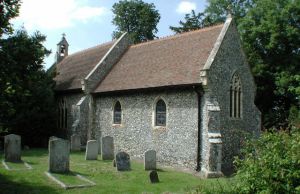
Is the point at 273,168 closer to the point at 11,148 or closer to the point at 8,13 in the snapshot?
the point at 8,13

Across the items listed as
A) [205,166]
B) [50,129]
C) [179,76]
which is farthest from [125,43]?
[205,166]

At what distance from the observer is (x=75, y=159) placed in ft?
65.0

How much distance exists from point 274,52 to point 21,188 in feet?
79.1

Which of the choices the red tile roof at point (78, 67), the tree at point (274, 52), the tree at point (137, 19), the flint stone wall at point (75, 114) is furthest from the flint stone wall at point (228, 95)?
the tree at point (137, 19)

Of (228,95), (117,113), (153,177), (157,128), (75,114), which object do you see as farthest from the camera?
(75,114)

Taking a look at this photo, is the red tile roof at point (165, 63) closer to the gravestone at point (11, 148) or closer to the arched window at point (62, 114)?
the arched window at point (62, 114)

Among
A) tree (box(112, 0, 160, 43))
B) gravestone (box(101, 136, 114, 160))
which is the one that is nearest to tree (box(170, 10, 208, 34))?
tree (box(112, 0, 160, 43))

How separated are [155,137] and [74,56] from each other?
17852mm

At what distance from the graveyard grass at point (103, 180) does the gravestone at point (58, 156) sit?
0.43 meters

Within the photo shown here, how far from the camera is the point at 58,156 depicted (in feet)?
50.8

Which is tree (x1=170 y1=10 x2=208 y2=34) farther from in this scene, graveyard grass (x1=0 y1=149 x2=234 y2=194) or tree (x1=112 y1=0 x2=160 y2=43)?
graveyard grass (x1=0 y1=149 x2=234 y2=194)

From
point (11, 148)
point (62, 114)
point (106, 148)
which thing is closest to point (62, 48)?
point (62, 114)

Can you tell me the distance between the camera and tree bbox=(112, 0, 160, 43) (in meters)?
48.7

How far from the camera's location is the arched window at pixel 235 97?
19922 millimetres
